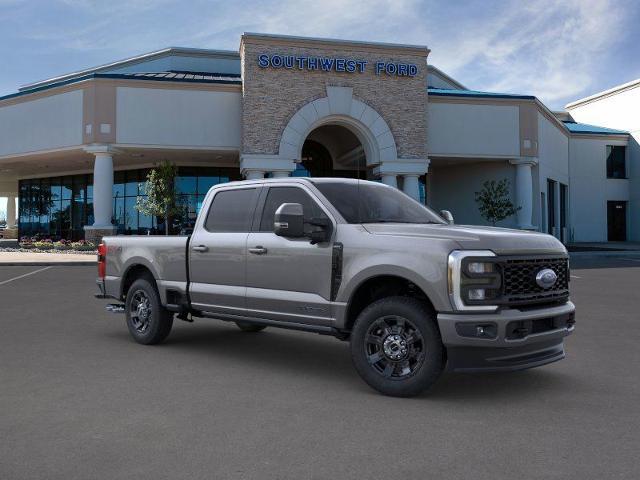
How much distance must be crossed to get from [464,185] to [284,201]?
31.5 metres

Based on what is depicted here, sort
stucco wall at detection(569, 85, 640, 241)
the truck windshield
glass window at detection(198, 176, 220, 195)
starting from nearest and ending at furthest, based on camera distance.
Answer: the truck windshield, glass window at detection(198, 176, 220, 195), stucco wall at detection(569, 85, 640, 241)

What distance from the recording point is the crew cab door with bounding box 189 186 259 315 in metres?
6.89

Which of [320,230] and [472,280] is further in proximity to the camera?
[320,230]

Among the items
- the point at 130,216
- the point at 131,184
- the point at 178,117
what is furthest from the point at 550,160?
the point at 130,216

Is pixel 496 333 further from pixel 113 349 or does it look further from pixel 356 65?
pixel 356 65

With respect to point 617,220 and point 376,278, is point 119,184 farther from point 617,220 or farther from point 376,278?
point 617,220

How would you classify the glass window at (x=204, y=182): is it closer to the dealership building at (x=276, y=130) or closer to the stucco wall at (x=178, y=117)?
the dealership building at (x=276, y=130)

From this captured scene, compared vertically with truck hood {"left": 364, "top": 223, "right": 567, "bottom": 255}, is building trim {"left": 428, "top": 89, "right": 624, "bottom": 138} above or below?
above

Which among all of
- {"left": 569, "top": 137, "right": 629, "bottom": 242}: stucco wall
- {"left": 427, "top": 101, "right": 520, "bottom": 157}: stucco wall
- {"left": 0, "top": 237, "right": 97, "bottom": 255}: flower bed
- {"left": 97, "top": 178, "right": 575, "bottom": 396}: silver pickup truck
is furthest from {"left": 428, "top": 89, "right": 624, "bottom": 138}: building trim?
{"left": 97, "top": 178, "right": 575, "bottom": 396}: silver pickup truck

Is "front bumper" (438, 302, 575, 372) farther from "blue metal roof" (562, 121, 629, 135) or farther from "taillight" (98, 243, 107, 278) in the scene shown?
"blue metal roof" (562, 121, 629, 135)

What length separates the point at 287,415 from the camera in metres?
4.89

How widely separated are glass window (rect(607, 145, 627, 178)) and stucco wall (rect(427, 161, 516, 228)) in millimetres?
14916

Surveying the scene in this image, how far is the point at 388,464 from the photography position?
152 inches

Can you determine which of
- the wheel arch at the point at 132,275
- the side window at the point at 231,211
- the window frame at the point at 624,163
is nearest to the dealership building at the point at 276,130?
the window frame at the point at 624,163
